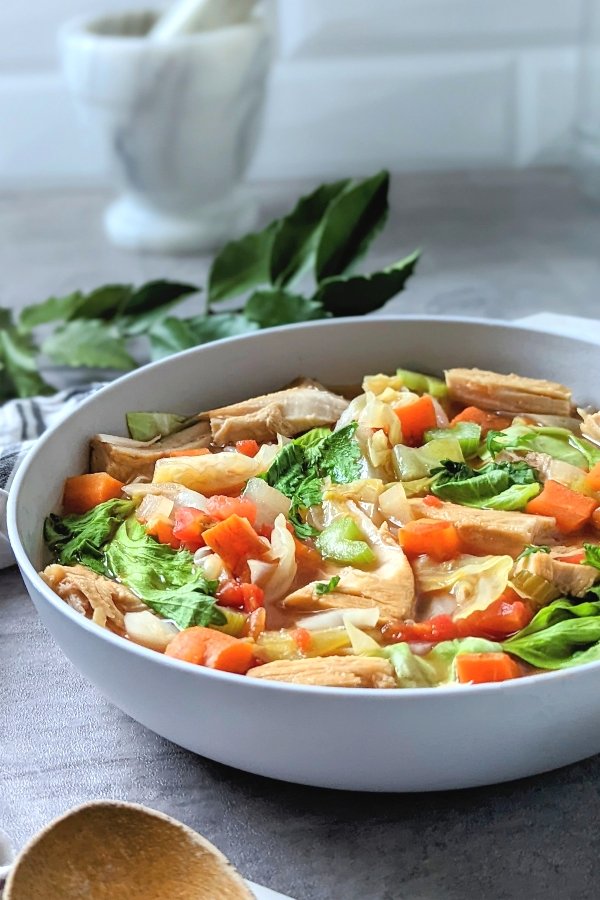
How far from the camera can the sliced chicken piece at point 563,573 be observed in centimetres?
210

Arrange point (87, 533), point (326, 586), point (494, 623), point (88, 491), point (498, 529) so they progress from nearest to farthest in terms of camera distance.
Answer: point (494, 623)
point (326, 586)
point (498, 529)
point (87, 533)
point (88, 491)

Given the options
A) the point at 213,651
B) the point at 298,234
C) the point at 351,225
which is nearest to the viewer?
A: the point at 213,651

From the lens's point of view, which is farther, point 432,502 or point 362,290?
point 362,290

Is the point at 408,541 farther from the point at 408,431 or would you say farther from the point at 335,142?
the point at 335,142

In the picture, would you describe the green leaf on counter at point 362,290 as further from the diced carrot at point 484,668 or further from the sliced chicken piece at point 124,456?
the diced carrot at point 484,668

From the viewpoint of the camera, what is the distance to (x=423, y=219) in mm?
5902

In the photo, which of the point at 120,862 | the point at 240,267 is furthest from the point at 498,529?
the point at 240,267

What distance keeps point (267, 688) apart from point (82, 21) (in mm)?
4471

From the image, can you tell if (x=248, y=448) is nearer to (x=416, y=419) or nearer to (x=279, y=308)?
(x=416, y=419)

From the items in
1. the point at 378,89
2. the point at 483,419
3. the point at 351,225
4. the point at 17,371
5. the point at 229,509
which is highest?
the point at 351,225

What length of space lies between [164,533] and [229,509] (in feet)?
0.50

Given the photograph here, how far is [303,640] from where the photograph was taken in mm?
1998

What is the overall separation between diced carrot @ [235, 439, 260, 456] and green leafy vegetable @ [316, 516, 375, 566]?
1.36 ft

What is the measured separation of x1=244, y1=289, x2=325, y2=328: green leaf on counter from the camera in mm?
3252
